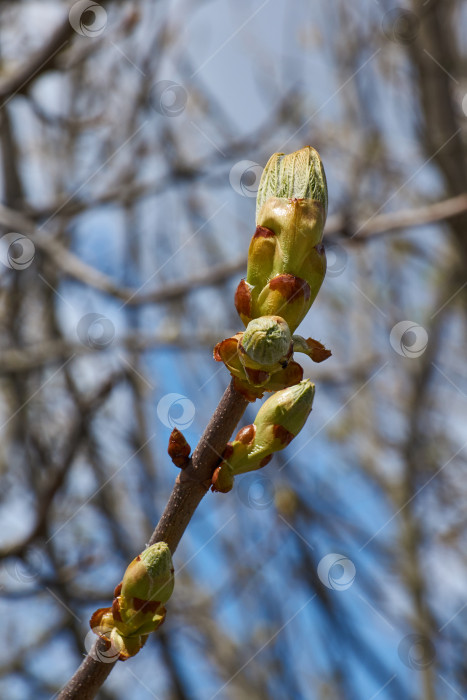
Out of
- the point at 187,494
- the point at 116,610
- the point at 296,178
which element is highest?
the point at 296,178

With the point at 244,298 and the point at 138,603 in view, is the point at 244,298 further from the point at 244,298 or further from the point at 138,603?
the point at 138,603

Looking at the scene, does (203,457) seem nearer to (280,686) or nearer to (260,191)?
(260,191)

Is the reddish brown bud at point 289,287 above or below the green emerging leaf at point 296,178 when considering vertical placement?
below

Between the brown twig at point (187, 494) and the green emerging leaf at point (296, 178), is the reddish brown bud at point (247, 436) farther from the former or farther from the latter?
the green emerging leaf at point (296, 178)

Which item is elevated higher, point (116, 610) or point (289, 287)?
point (289, 287)

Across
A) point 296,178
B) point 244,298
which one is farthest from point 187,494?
point 296,178

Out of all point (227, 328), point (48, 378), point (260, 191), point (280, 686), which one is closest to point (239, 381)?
point (260, 191)

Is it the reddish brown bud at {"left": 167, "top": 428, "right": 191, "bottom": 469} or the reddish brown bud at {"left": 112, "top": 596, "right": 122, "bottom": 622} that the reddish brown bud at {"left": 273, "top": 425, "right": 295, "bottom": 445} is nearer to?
the reddish brown bud at {"left": 167, "top": 428, "right": 191, "bottom": 469}

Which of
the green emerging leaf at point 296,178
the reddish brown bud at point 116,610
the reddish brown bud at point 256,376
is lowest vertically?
the reddish brown bud at point 116,610

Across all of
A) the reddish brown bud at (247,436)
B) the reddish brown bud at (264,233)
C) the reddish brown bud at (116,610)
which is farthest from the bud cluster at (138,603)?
the reddish brown bud at (264,233)
